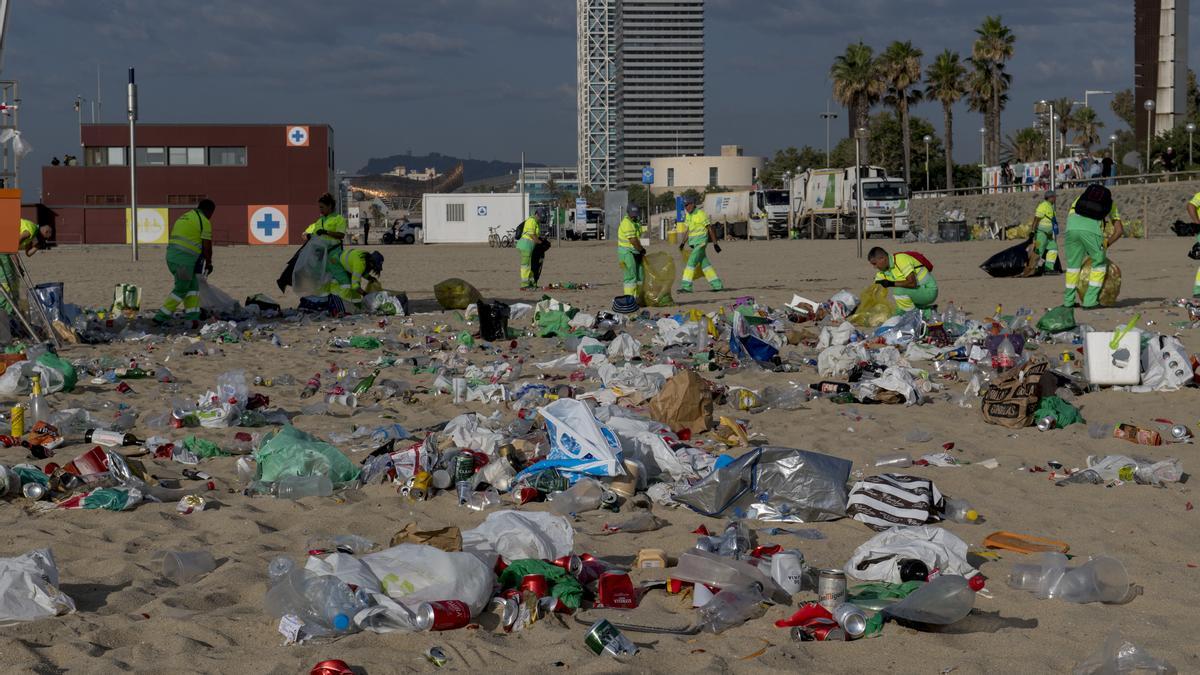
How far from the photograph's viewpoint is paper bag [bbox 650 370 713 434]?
7.04 metres

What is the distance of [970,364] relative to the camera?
8.96 m

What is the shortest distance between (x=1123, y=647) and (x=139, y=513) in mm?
3818

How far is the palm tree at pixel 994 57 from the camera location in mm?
53531

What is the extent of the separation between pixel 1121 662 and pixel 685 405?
12.3 ft

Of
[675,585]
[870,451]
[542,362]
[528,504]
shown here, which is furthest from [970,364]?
[675,585]

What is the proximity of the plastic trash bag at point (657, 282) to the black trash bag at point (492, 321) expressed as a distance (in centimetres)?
329

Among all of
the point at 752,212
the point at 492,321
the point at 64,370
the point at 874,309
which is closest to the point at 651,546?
the point at 64,370

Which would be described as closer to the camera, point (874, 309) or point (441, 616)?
point (441, 616)

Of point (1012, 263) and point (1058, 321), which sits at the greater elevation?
point (1012, 263)

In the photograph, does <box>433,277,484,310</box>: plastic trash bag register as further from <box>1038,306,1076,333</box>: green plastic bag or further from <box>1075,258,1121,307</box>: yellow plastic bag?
<box>1075,258,1121,307</box>: yellow plastic bag

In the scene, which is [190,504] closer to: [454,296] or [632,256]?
[454,296]

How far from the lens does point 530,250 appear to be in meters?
16.7

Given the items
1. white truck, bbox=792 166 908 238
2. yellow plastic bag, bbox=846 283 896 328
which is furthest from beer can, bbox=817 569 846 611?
white truck, bbox=792 166 908 238

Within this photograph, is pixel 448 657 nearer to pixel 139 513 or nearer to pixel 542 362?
pixel 139 513
